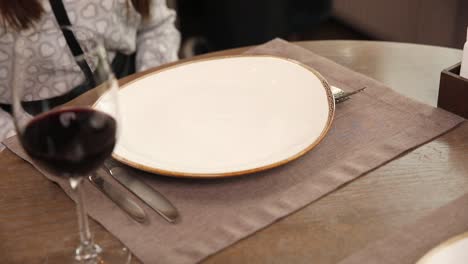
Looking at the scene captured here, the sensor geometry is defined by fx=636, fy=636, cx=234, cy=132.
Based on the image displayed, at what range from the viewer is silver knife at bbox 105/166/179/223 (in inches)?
33.4

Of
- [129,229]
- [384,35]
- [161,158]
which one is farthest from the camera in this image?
[384,35]

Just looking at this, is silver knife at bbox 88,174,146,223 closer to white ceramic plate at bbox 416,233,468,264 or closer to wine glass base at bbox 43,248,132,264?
wine glass base at bbox 43,248,132,264

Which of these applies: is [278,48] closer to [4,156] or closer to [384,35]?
[4,156]

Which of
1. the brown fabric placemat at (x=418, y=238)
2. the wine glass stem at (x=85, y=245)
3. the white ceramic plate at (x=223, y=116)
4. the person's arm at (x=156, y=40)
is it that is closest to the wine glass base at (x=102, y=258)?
the wine glass stem at (x=85, y=245)

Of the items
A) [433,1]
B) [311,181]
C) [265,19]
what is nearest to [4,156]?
[311,181]

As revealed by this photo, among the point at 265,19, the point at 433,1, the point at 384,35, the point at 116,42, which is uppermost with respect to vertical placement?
the point at 116,42

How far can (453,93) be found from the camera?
3.43 ft

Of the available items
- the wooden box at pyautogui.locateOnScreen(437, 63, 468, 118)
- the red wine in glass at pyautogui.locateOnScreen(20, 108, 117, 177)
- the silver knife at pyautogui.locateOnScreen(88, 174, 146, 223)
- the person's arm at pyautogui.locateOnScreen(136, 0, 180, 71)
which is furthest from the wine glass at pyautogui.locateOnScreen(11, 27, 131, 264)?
the person's arm at pyautogui.locateOnScreen(136, 0, 180, 71)

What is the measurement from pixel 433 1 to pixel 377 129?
2057 mm

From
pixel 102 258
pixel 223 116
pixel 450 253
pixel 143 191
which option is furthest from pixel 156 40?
pixel 450 253

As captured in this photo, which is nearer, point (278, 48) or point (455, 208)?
point (455, 208)

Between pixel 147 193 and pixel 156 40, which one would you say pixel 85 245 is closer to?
pixel 147 193

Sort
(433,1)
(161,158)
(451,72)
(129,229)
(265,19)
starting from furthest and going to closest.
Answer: (433,1), (265,19), (451,72), (161,158), (129,229)

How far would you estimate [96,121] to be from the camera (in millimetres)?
710
